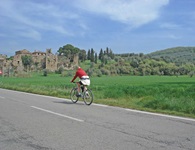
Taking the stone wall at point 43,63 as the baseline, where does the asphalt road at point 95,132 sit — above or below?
below

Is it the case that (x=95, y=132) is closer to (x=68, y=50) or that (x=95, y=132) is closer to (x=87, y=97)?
(x=87, y=97)

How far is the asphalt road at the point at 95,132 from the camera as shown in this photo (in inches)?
223

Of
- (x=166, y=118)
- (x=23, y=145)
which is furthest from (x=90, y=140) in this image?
(x=166, y=118)

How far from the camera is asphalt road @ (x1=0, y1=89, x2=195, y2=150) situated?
5.66m

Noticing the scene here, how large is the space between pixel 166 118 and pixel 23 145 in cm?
522

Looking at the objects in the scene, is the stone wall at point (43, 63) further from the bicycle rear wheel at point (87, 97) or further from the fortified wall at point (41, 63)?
the bicycle rear wheel at point (87, 97)

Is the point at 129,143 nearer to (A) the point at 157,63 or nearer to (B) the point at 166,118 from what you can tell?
(B) the point at 166,118

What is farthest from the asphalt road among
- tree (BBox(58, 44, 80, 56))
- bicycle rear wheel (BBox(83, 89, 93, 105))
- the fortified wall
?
tree (BBox(58, 44, 80, 56))

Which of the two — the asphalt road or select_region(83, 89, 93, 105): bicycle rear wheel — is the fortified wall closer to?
select_region(83, 89, 93, 105): bicycle rear wheel

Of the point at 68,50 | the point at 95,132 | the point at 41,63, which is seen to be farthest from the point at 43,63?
the point at 95,132

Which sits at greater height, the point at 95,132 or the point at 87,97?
the point at 87,97

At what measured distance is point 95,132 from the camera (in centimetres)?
696

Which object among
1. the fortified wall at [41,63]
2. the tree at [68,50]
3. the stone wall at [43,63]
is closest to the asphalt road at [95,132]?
the fortified wall at [41,63]

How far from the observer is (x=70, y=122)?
27.7 feet
